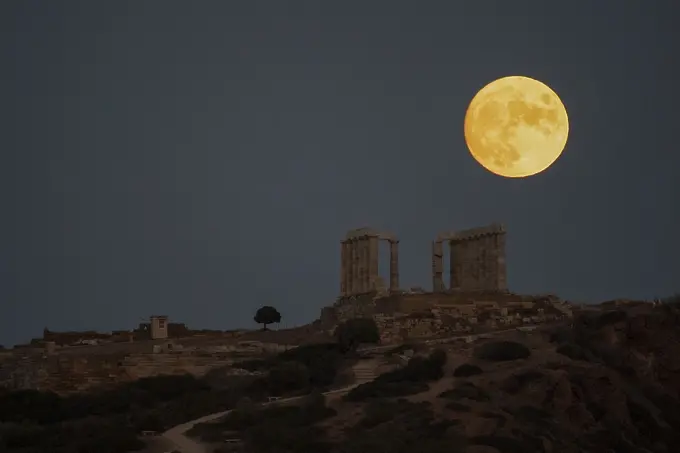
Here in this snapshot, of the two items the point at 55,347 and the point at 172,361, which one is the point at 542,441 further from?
the point at 55,347

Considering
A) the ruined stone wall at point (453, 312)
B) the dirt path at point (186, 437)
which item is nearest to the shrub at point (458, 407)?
the dirt path at point (186, 437)

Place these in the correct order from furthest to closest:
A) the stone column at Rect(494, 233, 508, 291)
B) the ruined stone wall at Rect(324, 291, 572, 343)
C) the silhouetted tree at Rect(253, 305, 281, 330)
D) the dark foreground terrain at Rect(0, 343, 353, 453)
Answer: the silhouetted tree at Rect(253, 305, 281, 330), the stone column at Rect(494, 233, 508, 291), the ruined stone wall at Rect(324, 291, 572, 343), the dark foreground terrain at Rect(0, 343, 353, 453)

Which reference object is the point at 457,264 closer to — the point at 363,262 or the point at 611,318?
the point at 363,262

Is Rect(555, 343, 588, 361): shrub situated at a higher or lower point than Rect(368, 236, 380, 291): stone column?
lower

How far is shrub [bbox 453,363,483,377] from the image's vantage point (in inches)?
1459

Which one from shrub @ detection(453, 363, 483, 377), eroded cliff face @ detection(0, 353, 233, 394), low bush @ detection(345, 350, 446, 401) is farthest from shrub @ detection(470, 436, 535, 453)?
eroded cliff face @ detection(0, 353, 233, 394)

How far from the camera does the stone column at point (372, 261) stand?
6112 cm

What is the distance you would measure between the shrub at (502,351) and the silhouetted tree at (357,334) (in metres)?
9.64

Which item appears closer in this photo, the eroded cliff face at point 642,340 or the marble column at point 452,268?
the eroded cliff face at point 642,340

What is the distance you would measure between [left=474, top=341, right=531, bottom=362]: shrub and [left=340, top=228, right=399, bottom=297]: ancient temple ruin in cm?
2059

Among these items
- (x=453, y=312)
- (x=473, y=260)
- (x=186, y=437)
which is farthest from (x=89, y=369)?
(x=473, y=260)

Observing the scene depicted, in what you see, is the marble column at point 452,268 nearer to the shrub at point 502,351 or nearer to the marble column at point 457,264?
the marble column at point 457,264

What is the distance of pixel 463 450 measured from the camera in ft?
90.5

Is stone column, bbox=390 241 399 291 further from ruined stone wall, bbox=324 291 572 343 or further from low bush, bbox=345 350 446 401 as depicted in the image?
low bush, bbox=345 350 446 401
